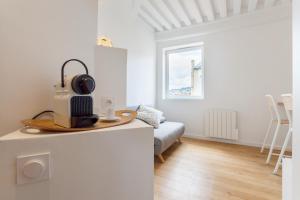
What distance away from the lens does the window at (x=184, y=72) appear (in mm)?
3540

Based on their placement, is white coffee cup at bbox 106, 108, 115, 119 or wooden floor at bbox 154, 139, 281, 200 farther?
wooden floor at bbox 154, 139, 281, 200

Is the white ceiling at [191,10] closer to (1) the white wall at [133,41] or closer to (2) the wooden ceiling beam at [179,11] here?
(2) the wooden ceiling beam at [179,11]

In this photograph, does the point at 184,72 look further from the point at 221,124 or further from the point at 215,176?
the point at 215,176

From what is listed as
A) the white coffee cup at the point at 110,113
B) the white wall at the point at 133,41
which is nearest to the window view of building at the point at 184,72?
the white wall at the point at 133,41

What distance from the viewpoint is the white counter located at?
45 centimetres

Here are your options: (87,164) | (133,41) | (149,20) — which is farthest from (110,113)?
(149,20)

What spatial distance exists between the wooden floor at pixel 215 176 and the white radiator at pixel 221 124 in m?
0.38

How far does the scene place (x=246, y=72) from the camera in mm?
2928

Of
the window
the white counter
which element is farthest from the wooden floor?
the window

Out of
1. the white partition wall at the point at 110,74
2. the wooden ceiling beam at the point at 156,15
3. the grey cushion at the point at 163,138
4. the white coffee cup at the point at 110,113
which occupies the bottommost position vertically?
the grey cushion at the point at 163,138

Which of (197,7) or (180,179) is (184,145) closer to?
(180,179)

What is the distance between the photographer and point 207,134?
10.7 feet

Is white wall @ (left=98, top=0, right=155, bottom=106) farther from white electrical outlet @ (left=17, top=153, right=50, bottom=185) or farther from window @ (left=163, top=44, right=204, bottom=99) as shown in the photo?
white electrical outlet @ (left=17, top=153, right=50, bottom=185)

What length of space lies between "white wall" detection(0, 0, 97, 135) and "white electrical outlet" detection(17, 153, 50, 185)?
0.31 meters
